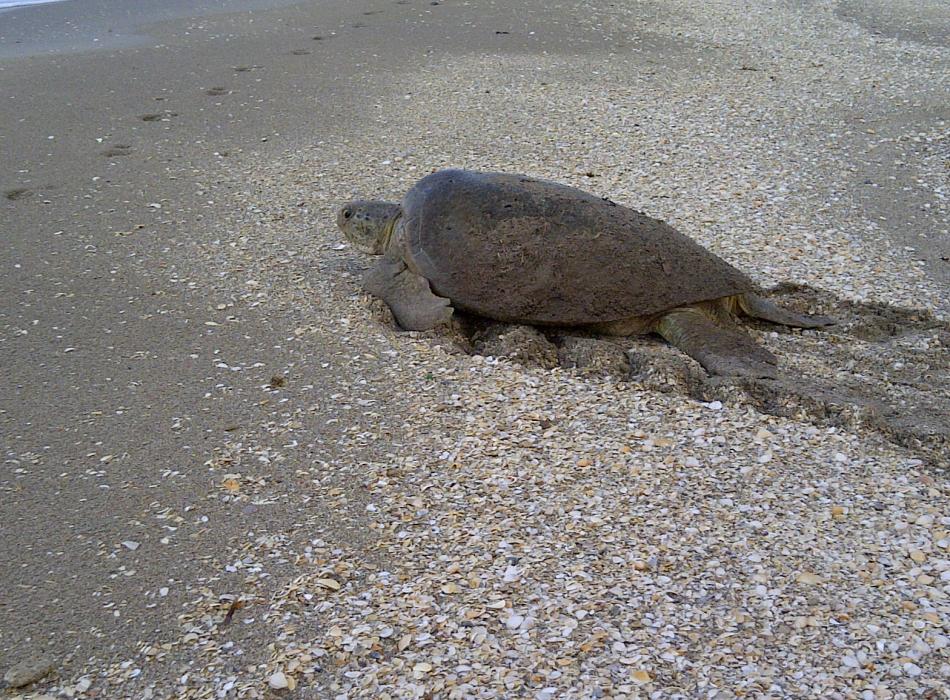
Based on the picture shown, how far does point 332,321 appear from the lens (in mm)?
4082

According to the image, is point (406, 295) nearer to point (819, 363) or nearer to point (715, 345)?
point (715, 345)

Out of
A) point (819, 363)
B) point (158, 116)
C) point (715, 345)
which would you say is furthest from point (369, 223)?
point (158, 116)

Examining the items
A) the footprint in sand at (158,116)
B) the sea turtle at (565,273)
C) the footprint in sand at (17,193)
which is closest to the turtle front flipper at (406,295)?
the sea turtle at (565,273)

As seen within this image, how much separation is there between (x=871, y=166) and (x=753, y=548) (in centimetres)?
399

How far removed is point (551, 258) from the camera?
393 centimetres

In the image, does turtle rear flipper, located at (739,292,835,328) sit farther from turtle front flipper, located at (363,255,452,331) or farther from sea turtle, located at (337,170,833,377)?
turtle front flipper, located at (363,255,452,331)

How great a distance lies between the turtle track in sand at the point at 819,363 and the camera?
3.38 m

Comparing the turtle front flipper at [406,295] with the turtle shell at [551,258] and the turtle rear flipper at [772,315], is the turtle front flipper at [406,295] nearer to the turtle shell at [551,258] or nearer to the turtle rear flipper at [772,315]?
the turtle shell at [551,258]

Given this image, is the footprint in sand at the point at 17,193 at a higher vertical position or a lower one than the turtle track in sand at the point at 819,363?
higher

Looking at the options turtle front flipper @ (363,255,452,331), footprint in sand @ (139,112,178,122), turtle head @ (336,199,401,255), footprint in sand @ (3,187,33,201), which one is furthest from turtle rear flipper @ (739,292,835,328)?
footprint in sand @ (139,112,178,122)

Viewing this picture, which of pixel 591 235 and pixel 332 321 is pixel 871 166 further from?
pixel 332 321

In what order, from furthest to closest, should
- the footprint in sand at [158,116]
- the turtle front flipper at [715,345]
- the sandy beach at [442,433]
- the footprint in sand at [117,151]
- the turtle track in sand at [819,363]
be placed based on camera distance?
the footprint in sand at [158,116] < the footprint in sand at [117,151] < the turtle front flipper at [715,345] < the turtle track in sand at [819,363] < the sandy beach at [442,433]

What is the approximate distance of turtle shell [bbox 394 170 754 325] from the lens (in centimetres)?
390

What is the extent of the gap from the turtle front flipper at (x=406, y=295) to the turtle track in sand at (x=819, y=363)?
0.05m
